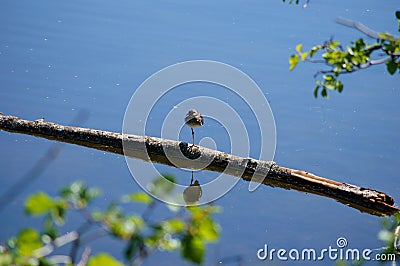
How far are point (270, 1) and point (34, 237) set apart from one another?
29.8 ft

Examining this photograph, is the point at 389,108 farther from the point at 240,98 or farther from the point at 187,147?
the point at 187,147

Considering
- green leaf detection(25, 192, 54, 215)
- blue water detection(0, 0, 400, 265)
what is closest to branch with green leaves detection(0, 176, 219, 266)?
green leaf detection(25, 192, 54, 215)

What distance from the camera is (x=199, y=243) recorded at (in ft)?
5.18

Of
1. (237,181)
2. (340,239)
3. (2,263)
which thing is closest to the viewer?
(2,263)

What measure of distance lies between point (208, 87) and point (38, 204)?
19.9ft

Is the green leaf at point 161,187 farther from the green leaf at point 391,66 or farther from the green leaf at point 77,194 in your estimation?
the green leaf at point 391,66

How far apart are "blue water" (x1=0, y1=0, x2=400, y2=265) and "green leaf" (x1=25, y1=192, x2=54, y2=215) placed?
3.18 metres

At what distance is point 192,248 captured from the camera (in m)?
1.58

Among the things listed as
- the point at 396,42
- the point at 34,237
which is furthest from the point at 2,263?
the point at 396,42
